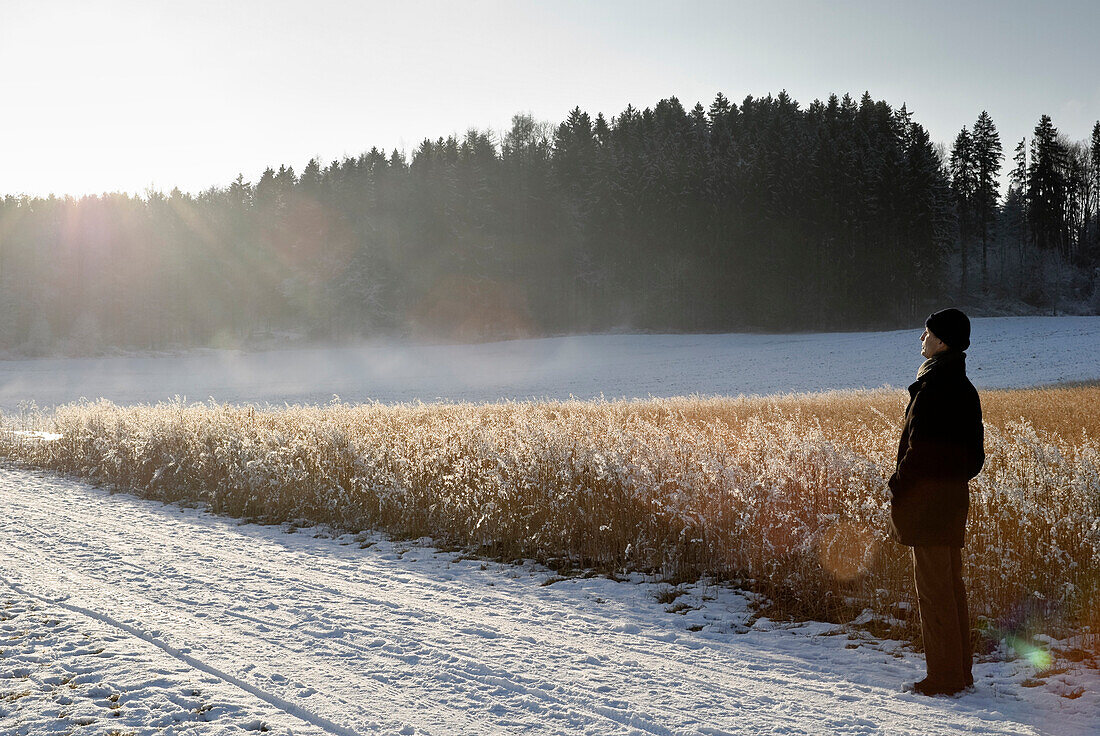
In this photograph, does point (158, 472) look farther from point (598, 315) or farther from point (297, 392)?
point (598, 315)

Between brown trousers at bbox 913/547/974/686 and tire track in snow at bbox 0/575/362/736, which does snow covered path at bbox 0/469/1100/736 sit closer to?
tire track in snow at bbox 0/575/362/736

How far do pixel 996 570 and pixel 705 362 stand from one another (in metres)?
38.2

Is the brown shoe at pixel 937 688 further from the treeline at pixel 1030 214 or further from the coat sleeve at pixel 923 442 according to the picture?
the treeline at pixel 1030 214

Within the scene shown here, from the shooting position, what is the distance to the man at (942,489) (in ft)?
14.4

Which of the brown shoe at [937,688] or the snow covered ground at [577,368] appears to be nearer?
the brown shoe at [937,688]

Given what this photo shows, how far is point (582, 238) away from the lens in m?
68.9

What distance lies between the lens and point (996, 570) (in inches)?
223

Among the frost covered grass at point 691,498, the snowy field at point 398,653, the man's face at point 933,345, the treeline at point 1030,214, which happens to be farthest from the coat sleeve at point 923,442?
the treeline at point 1030,214

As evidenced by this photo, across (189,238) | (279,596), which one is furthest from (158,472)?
(189,238)

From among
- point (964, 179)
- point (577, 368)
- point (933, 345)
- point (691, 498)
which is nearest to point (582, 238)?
point (577, 368)

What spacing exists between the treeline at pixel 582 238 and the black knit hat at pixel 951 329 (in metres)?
56.8

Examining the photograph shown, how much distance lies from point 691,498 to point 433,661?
3.50 meters

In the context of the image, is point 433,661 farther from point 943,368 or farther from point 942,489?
point 943,368

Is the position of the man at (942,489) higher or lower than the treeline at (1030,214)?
lower
